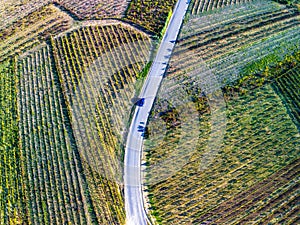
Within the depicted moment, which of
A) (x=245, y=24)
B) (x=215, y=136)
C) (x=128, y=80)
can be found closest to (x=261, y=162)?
(x=215, y=136)

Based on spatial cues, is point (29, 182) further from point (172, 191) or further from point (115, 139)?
point (172, 191)

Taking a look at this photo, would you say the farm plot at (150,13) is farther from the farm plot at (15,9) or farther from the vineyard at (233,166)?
the vineyard at (233,166)

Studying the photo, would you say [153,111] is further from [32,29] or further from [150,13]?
[32,29]

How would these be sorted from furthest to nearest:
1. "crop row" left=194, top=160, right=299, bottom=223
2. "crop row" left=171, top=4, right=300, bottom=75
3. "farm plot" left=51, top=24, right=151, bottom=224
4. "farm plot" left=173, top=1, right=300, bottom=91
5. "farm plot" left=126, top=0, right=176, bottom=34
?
"farm plot" left=126, top=0, right=176, bottom=34, "crop row" left=171, top=4, right=300, bottom=75, "farm plot" left=173, top=1, right=300, bottom=91, "farm plot" left=51, top=24, right=151, bottom=224, "crop row" left=194, top=160, right=299, bottom=223

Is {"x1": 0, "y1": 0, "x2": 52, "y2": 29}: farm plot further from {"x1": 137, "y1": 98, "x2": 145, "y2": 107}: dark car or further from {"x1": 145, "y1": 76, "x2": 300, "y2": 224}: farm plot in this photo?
{"x1": 145, "y1": 76, "x2": 300, "y2": 224}: farm plot

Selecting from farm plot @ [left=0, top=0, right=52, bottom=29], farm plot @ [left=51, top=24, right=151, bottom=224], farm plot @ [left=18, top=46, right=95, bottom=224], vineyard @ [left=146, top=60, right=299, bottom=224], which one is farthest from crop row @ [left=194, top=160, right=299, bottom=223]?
farm plot @ [left=0, top=0, right=52, bottom=29]
